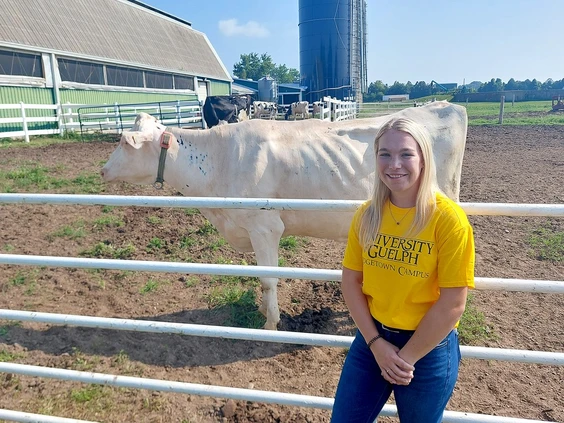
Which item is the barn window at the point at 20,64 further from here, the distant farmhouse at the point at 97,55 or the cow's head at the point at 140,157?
the cow's head at the point at 140,157

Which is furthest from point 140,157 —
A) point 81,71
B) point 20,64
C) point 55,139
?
point 81,71

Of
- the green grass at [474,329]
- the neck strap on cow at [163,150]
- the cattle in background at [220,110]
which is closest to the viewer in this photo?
the green grass at [474,329]

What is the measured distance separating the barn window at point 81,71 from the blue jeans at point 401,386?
21.9 meters

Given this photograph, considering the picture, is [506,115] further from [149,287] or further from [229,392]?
[229,392]

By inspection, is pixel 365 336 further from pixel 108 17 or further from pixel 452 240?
pixel 108 17

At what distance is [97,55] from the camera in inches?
869

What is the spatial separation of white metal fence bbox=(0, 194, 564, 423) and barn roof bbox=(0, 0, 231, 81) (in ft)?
60.5

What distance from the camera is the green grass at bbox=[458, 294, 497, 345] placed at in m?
3.76

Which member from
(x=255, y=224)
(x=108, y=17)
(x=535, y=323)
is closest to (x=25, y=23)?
(x=108, y=17)

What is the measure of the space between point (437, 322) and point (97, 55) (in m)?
24.3

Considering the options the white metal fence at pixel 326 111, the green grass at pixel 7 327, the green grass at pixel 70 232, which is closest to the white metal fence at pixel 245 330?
the green grass at pixel 7 327

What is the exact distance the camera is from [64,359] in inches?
138

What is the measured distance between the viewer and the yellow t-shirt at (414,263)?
1549 millimetres

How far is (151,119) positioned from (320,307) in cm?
260
